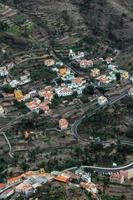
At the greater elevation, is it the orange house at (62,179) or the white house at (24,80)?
the orange house at (62,179)

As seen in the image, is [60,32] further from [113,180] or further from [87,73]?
[113,180]

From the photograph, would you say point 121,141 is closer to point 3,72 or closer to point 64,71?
point 64,71

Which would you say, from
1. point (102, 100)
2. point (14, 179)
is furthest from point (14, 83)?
point (14, 179)

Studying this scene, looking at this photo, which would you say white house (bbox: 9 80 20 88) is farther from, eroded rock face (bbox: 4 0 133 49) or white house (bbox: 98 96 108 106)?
eroded rock face (bbox: 4 0 133 49)

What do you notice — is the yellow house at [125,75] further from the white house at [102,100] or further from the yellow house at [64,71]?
the white house at [102,100]

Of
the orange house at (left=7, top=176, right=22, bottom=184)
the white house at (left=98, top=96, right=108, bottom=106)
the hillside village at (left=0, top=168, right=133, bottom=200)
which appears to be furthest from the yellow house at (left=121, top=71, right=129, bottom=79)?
the orange house at (left=7, top=176, right=22, bottom=184)

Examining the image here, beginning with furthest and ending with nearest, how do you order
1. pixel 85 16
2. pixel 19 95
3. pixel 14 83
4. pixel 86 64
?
1. pixel 85 16
2. pixel 86 64
3. pixel 14 83
4. pixel 19 95

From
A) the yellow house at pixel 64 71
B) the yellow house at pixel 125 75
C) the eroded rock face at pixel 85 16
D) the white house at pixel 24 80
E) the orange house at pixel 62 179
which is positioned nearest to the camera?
the orange house at pixel 62 179

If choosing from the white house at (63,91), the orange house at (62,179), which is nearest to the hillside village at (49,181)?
the orange house at (62,179)
